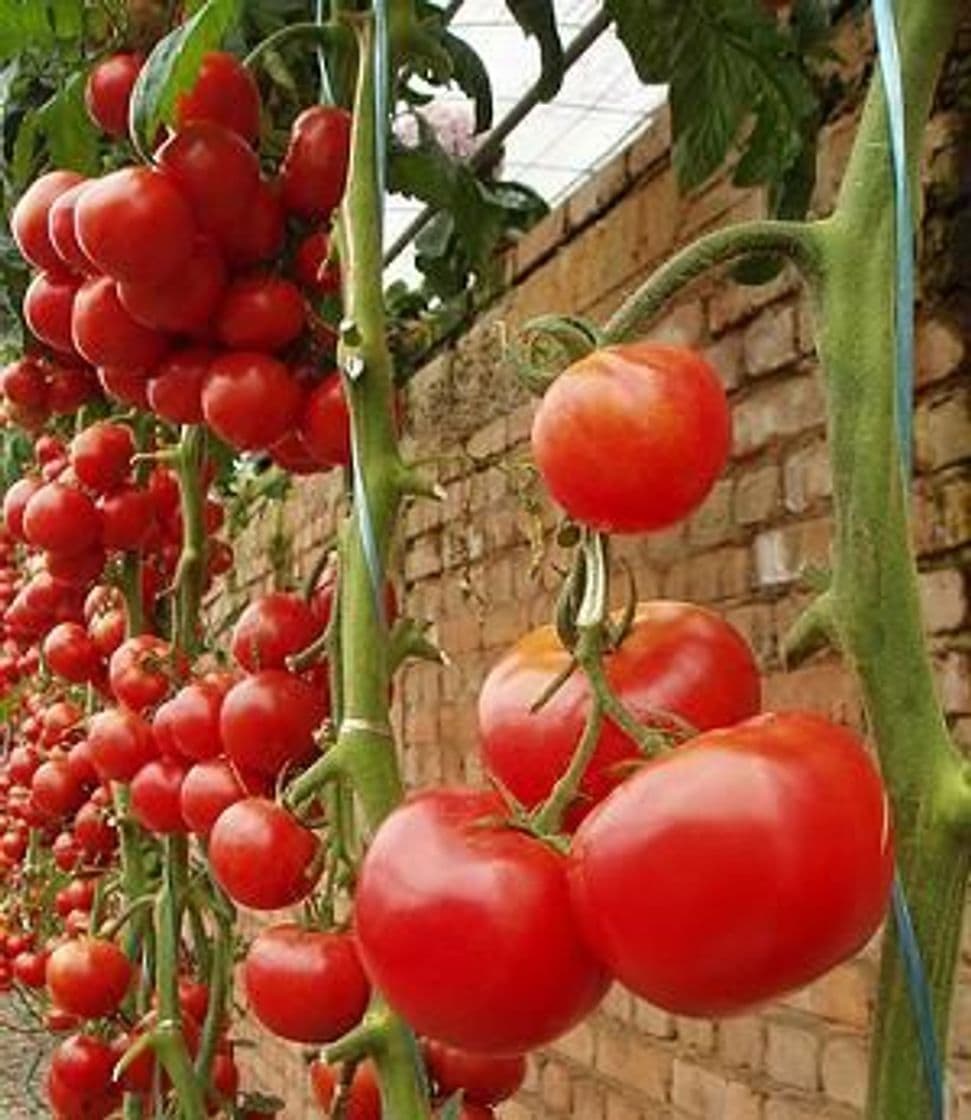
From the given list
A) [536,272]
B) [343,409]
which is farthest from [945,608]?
[536,272]

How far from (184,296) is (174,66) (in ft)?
0.52

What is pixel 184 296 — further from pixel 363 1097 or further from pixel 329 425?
pixel 363 1097

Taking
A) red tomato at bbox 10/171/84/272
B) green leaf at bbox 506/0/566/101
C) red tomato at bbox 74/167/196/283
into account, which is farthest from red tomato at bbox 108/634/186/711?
green leaf at bbox 506/0/566/101

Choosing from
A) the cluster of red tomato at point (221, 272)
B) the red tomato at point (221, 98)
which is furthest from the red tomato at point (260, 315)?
the red tomato at point (221, 98)

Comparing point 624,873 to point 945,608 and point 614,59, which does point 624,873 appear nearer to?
point 945,608

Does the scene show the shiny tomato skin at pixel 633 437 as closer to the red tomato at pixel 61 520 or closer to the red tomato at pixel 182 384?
the red tomato at pixel 182 384

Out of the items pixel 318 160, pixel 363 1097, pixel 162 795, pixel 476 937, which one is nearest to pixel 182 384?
pixel 318 160

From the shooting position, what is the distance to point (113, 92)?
1.29 meters

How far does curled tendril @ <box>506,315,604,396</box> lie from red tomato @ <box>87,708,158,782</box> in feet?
3.01

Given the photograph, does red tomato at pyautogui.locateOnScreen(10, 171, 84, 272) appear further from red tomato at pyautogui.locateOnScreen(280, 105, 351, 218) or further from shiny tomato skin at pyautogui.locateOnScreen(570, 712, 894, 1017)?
shiny tomato skin at pyautogui.locateOnScreen(570, 712, 894, 1017)

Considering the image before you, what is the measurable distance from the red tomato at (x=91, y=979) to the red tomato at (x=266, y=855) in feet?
2.55

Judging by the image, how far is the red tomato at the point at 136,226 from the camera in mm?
1078

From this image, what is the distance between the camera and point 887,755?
0.52 meters

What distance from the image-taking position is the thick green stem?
510 millimetres
